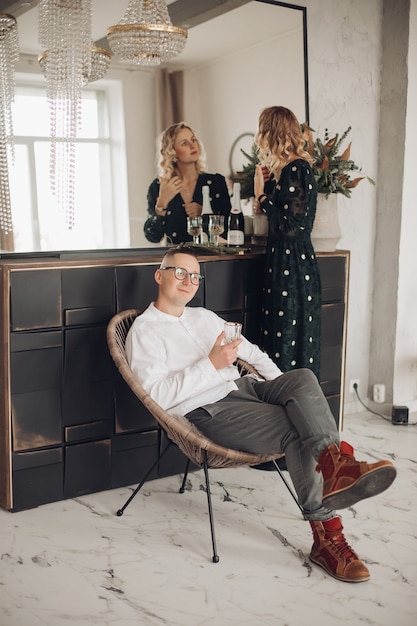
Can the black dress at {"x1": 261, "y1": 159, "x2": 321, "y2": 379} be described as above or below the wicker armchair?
above

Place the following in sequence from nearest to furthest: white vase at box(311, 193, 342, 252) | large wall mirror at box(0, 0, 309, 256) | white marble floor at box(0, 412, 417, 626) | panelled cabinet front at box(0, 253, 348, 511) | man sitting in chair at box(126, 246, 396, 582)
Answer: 1. white marble floor at box(0, 412, 417, 626)
2. man sitting in chair at box(126, 246, 396, 582)
3. panelled cabinet front at box(0, 253, 348, 511)
4. large wall mirror at box(0, 0, 309, 256)
5. white vase at box(311, 193, 342, 252)

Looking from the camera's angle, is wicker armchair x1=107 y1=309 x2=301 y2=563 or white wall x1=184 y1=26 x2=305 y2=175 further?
white wall x1=184 y1=26 x2=305 y2=175

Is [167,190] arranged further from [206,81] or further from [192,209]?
[206,81]

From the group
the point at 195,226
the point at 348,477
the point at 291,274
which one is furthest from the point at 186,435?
the point at 195,226

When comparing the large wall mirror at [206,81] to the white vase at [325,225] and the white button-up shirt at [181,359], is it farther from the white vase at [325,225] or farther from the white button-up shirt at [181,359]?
the white button-up shirt at [181,359]

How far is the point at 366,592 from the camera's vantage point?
2379 millimetres

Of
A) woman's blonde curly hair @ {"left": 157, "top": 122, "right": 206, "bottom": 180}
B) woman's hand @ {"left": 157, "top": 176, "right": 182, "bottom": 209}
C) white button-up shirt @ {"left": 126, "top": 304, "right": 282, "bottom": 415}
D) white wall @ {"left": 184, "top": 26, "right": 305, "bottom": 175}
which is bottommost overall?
white button-up shirt @ {"left": 126, "top": 304, "right": 282, "bottom": 415}

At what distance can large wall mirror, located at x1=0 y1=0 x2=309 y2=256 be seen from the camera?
3318mm

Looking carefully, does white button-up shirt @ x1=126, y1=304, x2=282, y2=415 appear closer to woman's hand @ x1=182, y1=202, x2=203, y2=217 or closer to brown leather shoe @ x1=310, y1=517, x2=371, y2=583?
brown leather shoe @ x1=310, y1=517, x2=371, y2=583

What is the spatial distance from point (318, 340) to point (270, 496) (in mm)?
820

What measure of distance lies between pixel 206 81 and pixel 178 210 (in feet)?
2.16

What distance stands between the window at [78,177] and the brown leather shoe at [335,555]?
1.63m

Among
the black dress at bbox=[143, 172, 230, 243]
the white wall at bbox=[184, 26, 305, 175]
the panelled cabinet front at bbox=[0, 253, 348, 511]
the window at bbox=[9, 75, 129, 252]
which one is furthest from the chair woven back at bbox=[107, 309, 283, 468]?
the white wall at bbox=[184, 26, 305, 175]

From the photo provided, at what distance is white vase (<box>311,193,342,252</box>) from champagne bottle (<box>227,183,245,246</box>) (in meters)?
0.38
